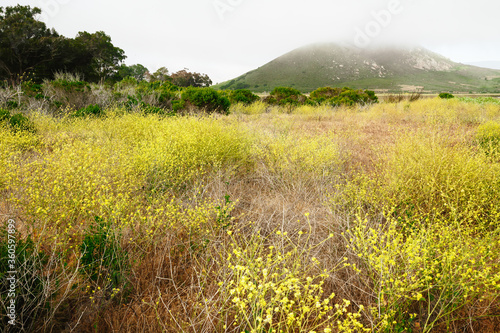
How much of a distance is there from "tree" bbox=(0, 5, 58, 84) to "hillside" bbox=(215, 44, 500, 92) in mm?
59932

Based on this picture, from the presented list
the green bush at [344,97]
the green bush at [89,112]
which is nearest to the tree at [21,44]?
the green bush at [89,112]

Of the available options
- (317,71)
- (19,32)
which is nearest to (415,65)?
(317,71)

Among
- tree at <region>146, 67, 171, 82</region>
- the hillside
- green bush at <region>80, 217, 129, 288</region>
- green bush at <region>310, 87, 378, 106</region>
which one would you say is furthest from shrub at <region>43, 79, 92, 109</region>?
the hillside

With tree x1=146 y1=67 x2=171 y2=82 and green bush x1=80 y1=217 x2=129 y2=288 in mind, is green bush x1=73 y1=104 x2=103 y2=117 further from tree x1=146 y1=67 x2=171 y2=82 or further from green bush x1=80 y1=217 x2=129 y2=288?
tree x1=146 y1=67 x2=171 y2=82

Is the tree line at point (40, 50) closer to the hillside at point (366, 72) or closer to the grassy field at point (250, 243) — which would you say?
the grassy field at point (250, 243)

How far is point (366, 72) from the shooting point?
94062 millimetres

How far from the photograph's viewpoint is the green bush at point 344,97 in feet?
43.1

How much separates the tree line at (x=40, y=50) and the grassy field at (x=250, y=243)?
576 inches

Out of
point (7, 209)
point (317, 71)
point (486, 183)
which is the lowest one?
point (486, 183)

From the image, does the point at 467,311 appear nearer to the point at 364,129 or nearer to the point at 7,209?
the point at 7,209

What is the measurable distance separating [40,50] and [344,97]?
1913 centimetres

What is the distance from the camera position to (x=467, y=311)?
5.00 ft

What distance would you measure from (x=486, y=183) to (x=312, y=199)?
1785mm

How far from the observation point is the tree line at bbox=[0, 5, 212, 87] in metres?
14.5
